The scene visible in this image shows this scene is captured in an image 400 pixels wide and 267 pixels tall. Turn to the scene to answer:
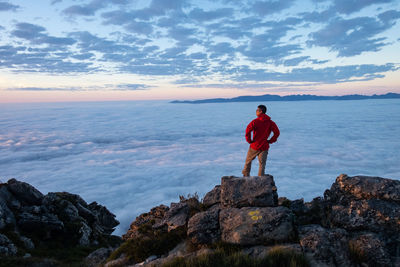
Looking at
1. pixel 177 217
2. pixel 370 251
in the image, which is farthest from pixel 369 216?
pixel 177 217

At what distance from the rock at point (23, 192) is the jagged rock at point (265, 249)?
14405 mm

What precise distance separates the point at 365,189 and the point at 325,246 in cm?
249

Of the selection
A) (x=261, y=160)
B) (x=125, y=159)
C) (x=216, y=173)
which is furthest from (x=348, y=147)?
(x=261, y=160)

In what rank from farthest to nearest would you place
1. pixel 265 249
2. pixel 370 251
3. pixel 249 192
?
pixel 249 192 < pixel 265 249 < pixel 370 251

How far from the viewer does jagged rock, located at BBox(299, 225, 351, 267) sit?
16.1 ft

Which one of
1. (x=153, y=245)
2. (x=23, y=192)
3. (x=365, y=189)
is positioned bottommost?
(x=23, y=192)

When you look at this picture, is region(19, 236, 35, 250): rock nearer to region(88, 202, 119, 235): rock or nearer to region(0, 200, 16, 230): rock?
region(0, 200, 16, 230): rock

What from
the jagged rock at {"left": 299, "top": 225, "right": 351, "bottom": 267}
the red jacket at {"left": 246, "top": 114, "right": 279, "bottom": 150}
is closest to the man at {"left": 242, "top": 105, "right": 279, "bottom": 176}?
the red jacket at {"left": 246, "top": 114, "right": 279, "bottom": 150}

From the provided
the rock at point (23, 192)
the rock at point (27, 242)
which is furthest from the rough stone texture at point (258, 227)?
the rock at point (23, 192)

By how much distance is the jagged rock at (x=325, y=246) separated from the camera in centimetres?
492

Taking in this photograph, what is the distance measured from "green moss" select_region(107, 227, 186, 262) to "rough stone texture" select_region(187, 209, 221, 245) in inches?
24.2

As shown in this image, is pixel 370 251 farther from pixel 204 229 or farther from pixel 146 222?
pixel 146 222

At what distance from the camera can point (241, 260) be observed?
4.80 meters

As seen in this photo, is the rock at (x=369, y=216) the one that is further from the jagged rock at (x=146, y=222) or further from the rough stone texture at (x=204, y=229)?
the jagged rock at (x=146, y=222)
